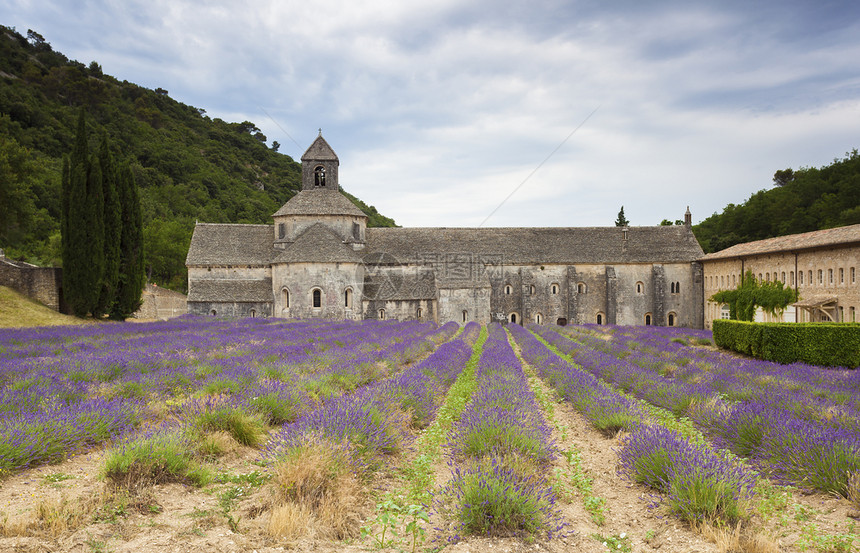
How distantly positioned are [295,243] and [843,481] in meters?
33.4

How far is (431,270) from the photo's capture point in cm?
3809

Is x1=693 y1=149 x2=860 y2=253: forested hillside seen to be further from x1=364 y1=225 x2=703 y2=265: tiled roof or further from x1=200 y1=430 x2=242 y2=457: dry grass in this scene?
x1=200 y1=430 x2=242 y2=457: dry grass

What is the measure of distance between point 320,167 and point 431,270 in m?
12.5

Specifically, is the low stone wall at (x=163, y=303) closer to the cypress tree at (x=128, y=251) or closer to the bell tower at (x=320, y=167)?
the cypress tree at (x=128, y=251)

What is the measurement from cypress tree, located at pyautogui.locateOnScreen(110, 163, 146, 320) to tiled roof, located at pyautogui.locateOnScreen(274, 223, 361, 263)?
354 inches

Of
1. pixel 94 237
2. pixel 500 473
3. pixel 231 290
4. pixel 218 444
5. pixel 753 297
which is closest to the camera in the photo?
pixel 500 473

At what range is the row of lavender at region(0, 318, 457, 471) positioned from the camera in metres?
5.24

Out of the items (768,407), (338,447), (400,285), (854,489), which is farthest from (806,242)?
(338,447)

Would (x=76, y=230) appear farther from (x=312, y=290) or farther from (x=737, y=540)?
(x=737, y=540)

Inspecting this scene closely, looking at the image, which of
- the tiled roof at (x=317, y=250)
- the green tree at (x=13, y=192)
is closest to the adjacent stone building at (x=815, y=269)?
the tiled roof at (x=317, y=250)

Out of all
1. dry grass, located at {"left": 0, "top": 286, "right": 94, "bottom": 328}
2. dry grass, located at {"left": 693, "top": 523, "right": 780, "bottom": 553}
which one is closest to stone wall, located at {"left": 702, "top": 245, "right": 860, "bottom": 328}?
dry grass, located at {"left": 693, "top": 523, "right": 780, "bottom": 553}

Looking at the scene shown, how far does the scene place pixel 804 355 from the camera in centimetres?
1491

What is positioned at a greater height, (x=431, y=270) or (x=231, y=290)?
(x=431, y=270)

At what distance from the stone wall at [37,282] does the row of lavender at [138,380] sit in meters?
10.2
